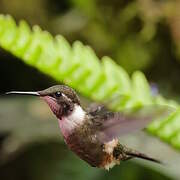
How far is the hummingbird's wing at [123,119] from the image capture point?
63 centimetres

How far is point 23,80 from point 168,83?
901 millimetres

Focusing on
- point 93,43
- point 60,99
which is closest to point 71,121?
point 60,99

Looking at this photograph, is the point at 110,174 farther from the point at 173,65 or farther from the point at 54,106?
the point at 54,106

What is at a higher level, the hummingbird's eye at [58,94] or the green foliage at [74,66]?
the green foliage at [74,66]

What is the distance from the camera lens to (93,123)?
69cm

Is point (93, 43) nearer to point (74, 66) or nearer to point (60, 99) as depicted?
point (74, 66)

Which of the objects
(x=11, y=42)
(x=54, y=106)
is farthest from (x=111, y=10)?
(x=54, y=106)

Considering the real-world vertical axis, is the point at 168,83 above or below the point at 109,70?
above

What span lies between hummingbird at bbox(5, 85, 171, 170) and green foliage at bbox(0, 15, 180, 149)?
1.20 feet

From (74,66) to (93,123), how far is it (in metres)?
0.66

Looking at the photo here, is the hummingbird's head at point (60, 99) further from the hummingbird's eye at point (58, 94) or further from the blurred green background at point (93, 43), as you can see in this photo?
the blurred green background at point (93, 43)

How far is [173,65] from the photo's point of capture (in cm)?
369

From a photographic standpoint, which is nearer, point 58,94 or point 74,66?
point 58,94

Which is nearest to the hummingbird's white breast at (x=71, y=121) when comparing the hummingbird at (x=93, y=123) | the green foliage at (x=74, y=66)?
the hummingbird at (x=93, y=123)
